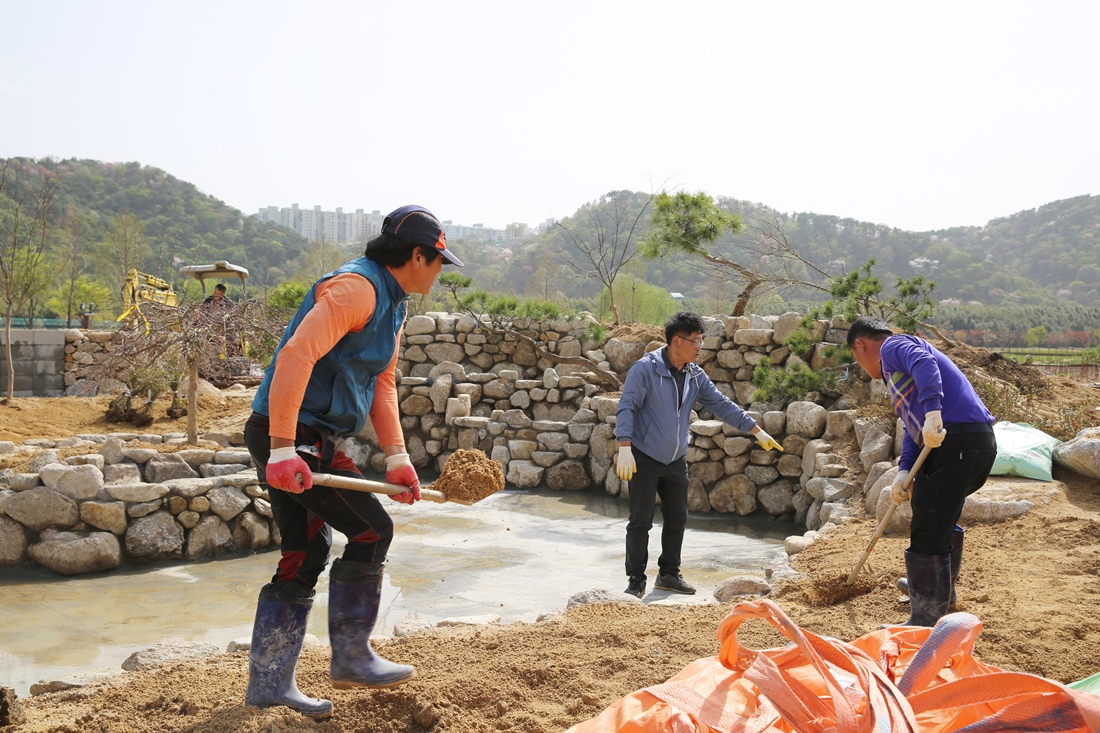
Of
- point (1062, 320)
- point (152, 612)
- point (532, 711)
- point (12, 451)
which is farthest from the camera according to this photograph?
point (1062, 320)

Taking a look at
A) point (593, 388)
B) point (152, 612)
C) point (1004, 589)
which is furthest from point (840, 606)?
point (593, 388)

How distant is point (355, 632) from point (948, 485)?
2.37 meters

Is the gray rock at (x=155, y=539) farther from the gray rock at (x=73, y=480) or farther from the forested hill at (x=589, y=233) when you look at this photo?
the forested hill at (x=589, y=233)

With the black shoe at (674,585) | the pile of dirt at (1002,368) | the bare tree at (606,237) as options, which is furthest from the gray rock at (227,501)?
the bare tree at (606,237)

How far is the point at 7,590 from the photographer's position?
5.16m

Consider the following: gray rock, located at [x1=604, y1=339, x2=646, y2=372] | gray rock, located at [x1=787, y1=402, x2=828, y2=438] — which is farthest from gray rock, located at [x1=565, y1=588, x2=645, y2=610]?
gray rock, located at [x1=604, y1=339, x2=646, y2=372]

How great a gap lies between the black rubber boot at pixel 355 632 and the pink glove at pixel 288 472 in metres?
0.35

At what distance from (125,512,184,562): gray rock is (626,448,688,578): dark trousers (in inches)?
130

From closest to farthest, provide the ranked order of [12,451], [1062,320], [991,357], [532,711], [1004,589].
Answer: [532,711], [1004,589], [12,451], [991,357], [1062,320]

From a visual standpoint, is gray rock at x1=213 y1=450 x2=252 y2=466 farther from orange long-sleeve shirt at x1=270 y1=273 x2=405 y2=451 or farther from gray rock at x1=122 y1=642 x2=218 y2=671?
orange long-sleeve shirt at x1=270 y1=273 x2=405 y2=451

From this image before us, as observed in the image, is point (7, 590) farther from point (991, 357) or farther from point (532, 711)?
point (991, 357)

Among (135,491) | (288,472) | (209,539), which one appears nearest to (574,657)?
(288,472)

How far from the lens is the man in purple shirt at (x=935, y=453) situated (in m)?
3.24

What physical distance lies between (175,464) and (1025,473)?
6.42 m
